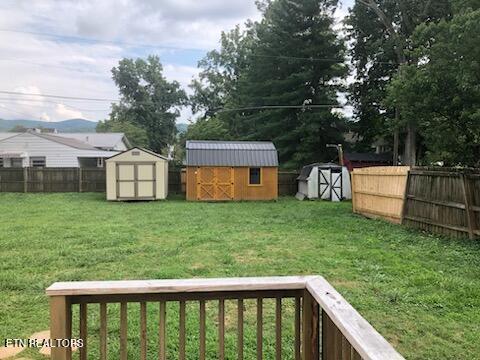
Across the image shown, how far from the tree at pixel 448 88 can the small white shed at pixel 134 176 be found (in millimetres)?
10566

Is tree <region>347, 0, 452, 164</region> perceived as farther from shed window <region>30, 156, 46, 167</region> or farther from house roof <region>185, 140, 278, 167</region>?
shed window <region>30, 156, 46, 167</region>

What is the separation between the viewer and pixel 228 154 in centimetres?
1792

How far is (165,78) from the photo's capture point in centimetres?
4444

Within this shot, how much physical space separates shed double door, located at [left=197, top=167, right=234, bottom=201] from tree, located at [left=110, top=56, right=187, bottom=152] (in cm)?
2655

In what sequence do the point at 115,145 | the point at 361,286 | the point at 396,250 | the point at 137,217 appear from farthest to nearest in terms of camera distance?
the point at 115,145, the point at 137,217, the point at 396,250, the point at 361,286

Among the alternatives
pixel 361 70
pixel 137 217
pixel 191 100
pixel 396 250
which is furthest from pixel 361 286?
pixel 191 100

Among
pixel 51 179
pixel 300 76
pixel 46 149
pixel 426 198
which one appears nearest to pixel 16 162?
pixel 46 149

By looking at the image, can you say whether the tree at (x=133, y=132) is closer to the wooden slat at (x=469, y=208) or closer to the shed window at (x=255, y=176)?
the shed window at (x=255, y=176)

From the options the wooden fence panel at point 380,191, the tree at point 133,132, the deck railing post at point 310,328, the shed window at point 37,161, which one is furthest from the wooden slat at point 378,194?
the tree at point 133,132

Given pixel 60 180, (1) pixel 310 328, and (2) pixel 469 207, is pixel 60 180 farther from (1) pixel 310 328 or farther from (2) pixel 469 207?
(1) pixel 310 328

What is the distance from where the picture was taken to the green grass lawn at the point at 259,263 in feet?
11.9

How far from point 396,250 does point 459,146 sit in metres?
3.61

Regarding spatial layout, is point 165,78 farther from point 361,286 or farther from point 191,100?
point 361,286

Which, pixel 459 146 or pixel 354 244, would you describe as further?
pixel 459 146
